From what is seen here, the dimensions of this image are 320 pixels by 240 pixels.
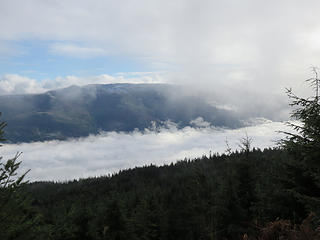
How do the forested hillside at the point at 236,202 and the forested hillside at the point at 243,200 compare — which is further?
the forested hillside at the point at 236,202

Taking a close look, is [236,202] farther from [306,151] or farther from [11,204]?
[11,204]

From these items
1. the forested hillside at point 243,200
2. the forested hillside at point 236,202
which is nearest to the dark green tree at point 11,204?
the forested hillside at point 243,200

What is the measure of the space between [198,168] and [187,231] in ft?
139

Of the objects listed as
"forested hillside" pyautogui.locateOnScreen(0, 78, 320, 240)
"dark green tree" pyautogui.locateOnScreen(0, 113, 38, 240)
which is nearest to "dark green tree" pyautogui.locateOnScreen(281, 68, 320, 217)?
"forested hillside" pyautogui.locateOnScreen(0, 78, 320, 240)

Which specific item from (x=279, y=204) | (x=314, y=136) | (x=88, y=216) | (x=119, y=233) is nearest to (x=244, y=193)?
(x=279, y=204)

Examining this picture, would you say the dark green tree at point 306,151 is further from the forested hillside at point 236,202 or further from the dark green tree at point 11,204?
the dark green tree at point 11,204

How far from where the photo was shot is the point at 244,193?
64.4ft

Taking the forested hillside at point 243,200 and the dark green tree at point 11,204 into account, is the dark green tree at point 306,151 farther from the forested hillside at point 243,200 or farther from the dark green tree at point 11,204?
the dark green tree at point 11,204

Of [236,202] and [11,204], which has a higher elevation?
[11,204]

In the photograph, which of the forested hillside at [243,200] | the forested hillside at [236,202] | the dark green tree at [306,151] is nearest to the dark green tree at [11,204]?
the forested hillside at [243,200]

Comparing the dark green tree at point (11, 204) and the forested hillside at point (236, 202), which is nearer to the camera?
the dark green tree at point (11, 204)

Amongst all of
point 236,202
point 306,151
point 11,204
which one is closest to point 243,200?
point 236,202

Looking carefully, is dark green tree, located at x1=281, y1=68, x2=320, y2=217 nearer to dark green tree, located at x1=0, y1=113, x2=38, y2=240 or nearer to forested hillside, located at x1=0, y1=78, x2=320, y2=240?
forested hillside, located at x1=0, y1=78, x2=320, y2=240

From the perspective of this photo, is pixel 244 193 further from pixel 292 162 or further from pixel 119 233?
pixel 119 233
